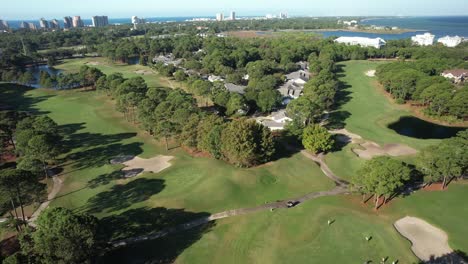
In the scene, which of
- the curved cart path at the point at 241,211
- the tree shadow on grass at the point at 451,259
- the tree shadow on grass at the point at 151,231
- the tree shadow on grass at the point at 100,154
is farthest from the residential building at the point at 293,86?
the tree shadow on grass at the point at 451,259

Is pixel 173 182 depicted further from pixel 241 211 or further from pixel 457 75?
pixel 457 75

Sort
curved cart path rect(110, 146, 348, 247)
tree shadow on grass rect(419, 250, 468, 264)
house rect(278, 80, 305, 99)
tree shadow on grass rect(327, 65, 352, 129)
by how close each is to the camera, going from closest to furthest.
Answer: tree shadow on grass rect(419, 250, 468, 264), curved cart path rect(110, 146, 348, 247), tree shadow on grass rect(327, 65, 352, 129), house rect(278, 80, 305, 99)

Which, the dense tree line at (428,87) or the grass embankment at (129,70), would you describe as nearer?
the dense tree line at (428,87)

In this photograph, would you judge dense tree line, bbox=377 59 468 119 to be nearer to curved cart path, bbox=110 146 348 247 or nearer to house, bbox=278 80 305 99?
house, bbox=278 80 305 99

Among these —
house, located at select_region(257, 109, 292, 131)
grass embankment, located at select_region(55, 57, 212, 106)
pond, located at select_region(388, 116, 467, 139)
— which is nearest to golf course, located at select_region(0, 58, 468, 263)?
pond, located at select_region(388, 116, 467, 139)

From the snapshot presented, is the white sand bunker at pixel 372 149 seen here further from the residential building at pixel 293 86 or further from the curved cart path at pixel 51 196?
the curved cart path at pixel 51 196

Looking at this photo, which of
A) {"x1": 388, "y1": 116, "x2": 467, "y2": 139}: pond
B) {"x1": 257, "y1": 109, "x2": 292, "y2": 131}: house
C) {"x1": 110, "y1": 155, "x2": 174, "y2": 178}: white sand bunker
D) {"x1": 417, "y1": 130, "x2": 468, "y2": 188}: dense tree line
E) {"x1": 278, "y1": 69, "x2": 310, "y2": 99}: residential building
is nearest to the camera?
{"x1": 417, "y1": 130, "x2": 468, "y2": 188}: dense tree line

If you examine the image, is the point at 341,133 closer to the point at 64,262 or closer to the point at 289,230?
the point at 289,230
